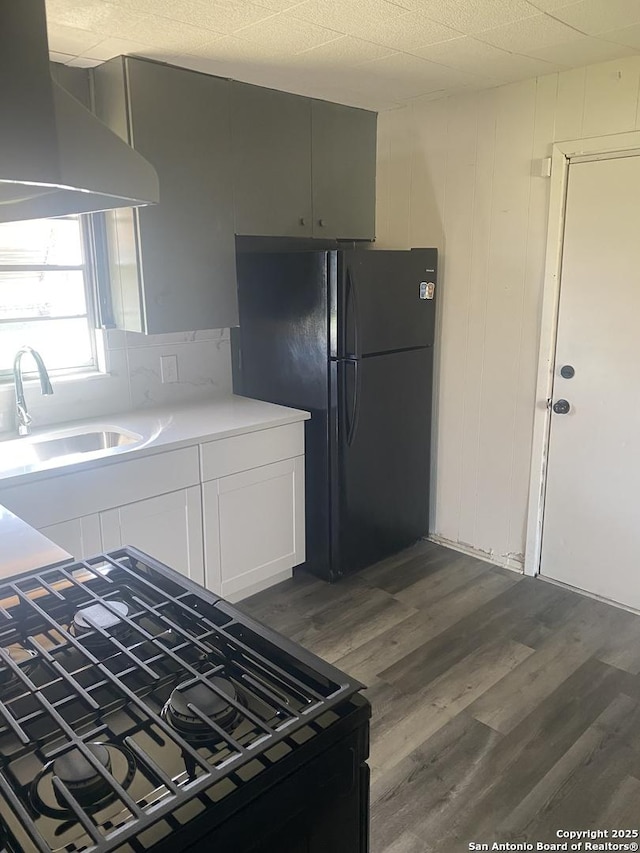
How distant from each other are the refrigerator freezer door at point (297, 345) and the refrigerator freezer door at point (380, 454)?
0.09 meters

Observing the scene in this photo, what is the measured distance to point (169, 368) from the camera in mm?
3266

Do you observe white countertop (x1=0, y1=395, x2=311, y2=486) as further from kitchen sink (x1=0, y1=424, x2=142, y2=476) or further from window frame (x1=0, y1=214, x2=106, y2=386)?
window frame (x1=0, y1=214, x2=106, y2=386)

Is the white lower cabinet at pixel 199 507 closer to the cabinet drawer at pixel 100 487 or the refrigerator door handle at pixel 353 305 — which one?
the cabinet drawer at pixel 100 487

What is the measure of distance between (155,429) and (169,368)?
0.55 m

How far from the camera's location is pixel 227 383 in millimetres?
3527

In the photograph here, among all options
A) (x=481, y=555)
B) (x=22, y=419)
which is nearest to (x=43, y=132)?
(x=22, y=419)

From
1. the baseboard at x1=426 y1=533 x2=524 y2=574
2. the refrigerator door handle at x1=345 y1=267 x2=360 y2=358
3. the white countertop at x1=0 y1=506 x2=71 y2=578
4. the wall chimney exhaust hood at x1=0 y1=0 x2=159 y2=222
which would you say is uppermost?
the wall chimney exhaust hood at x1=0 y1=0 x2=159 y2=222

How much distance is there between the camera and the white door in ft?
9.24

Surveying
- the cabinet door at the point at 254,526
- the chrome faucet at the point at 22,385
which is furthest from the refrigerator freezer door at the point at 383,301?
the chrome faucet at the point at 22,385

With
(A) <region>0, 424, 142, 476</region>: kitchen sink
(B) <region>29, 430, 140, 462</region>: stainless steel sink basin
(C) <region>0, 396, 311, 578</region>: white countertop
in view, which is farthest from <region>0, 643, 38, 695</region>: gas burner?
(B) <region>29, 430, 140, 462</region>: stainless steel sink basin

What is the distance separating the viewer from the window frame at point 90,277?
2.86 metres

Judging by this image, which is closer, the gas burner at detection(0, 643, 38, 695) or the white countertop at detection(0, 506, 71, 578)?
the gas burner at detection(0, 643, 38, 695)

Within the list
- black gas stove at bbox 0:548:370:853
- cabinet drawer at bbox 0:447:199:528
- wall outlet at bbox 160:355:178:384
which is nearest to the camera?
black gas stove at bbox 0:548:370:853

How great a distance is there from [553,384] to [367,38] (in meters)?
1.70
